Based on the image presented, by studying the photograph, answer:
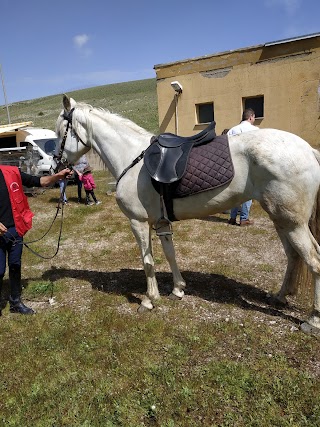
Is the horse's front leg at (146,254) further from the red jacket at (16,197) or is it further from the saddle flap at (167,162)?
the red jacket at (16,197)

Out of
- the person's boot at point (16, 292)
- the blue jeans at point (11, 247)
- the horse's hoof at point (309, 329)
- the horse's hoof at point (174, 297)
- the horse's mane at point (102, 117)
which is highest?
the horse's mane at point (102, 117)

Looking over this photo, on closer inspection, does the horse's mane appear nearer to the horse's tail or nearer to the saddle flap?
the saddle flap

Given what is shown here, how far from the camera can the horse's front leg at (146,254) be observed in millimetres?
3828

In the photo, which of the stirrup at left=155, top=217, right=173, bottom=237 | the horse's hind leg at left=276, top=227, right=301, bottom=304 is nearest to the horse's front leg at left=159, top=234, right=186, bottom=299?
the stirrup at left=155, top=217, right=173, bottom=237

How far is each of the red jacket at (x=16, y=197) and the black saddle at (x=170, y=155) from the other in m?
1.59

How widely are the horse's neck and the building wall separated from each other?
33.3 feet

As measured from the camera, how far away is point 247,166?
3227mm

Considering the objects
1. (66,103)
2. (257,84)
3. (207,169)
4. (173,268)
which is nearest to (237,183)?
(207,169)

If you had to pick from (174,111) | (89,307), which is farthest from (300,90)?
(89,307)

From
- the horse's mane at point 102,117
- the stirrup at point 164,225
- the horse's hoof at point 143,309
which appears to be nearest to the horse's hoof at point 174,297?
the horse's hoof at point 143,309

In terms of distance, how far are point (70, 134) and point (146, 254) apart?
1.79 m

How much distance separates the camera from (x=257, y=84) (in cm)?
1257

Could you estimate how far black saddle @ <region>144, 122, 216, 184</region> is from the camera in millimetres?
3363

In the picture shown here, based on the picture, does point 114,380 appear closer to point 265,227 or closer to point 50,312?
point 50,312
